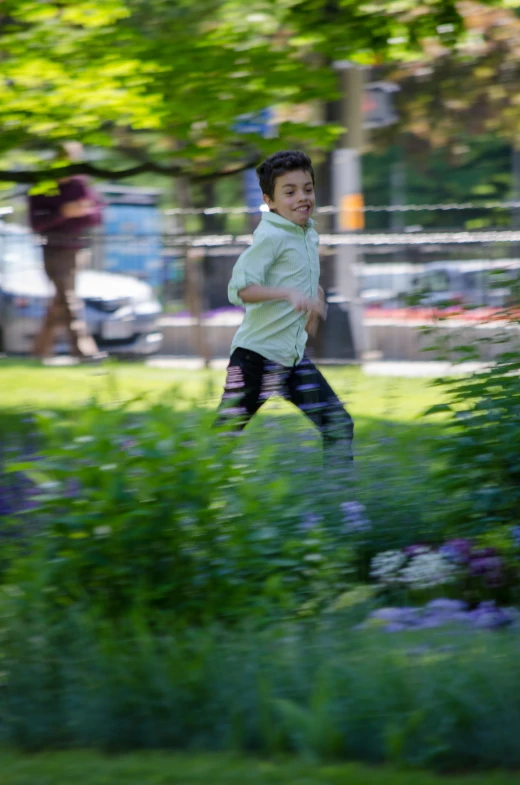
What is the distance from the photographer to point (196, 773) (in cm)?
292

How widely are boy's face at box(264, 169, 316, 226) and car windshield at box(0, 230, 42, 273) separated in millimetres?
9892

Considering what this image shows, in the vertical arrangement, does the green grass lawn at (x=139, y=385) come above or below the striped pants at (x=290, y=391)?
below

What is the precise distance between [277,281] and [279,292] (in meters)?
0.30

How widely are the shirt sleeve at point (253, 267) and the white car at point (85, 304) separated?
32.0 ft

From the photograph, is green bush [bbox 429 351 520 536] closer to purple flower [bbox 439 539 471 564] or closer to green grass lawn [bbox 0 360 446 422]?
purple flower [bbox 439 539 471 564]

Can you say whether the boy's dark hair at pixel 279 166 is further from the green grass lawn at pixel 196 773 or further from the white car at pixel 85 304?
the white car at pixel 85 304

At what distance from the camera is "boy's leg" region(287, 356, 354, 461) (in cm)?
485

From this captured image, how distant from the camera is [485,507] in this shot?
4352mm

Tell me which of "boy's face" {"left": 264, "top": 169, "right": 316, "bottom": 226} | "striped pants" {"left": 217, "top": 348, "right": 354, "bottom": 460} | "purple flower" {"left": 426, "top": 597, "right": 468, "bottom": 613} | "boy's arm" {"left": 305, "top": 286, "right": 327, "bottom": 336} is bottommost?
"purple flower" {"left": 426, "top": 597, "right": 468, "bottom": 613}

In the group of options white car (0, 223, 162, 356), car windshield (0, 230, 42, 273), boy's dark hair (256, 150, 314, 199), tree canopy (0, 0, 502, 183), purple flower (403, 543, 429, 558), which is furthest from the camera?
white car (0, 223, 162, 356)

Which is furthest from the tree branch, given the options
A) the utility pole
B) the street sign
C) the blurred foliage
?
the blurred foliage

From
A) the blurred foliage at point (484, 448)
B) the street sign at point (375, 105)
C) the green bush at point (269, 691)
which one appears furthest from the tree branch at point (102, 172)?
the green bush at point (269, 691)

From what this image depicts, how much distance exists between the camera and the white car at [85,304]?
15.4 m

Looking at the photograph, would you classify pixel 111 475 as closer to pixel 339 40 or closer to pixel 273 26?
pixel 339 40
